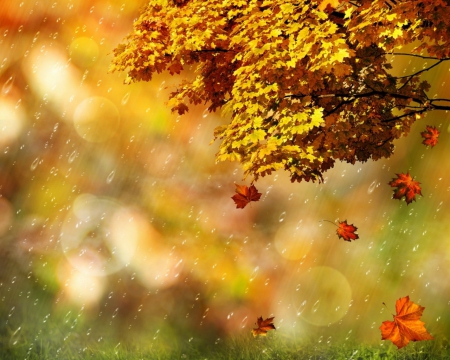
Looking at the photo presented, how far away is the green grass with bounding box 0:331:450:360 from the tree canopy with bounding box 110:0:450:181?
18.4 feet

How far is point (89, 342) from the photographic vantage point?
12.9 metres

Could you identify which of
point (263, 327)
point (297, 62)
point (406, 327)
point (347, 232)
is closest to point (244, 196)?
point (347, 232)

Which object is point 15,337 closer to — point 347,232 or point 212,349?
point 212,349

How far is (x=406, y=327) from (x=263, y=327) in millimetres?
3526

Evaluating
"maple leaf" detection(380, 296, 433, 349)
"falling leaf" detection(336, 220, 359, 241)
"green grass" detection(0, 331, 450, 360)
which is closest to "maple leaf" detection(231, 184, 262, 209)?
"falling leaf" detection(336, 220, 359, 241)

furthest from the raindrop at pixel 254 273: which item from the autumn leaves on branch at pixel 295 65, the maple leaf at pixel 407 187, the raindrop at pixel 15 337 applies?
the autumn leaves on branch at pixel 295 65

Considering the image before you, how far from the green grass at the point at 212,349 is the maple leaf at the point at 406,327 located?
0.45 metres

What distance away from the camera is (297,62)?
582 centimetres

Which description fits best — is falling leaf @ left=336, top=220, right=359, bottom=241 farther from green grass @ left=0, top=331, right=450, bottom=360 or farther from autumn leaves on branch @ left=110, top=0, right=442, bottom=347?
autumn leaves on branch @ left=110, top=0, right=442, bottom=347

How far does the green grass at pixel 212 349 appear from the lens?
1125 centimetres

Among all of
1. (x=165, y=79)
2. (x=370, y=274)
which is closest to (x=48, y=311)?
(x=165, y=79)

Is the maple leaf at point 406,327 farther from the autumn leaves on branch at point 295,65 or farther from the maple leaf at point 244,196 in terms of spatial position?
the autumn leaves on branch at point 295,65

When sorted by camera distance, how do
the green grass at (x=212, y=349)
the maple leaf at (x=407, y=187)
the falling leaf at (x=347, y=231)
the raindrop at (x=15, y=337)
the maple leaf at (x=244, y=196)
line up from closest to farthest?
the green grass at (x=212, y=349), the maple leaf at (x=244, y=196), the maple leaf at (x=407, y=187), the falling leaf at (x=347, y=231), the raindrop at (x=15, y=337)

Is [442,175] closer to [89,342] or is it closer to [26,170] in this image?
[89,342]
